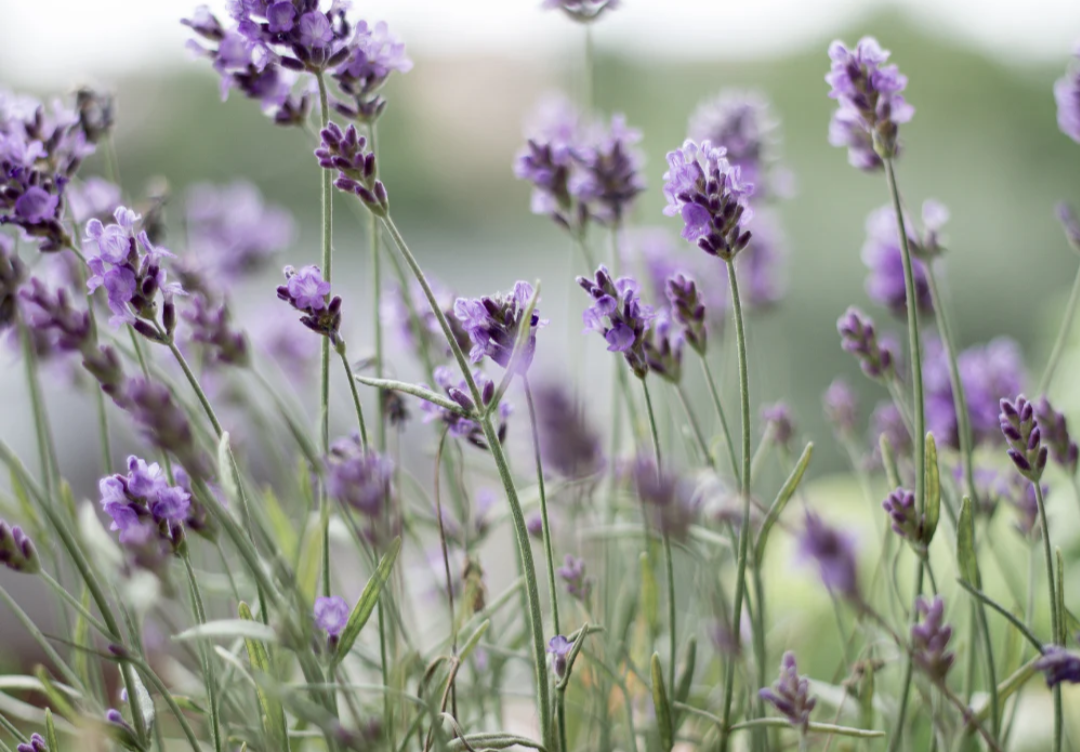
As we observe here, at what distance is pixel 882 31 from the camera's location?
17.7 feet

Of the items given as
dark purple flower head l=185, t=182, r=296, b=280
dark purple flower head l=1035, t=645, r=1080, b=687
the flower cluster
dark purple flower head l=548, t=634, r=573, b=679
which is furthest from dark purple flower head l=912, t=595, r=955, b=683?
dark purple flower head l=185, t=182, r=296, b=280

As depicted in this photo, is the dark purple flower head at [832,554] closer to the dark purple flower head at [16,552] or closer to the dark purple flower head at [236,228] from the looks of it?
the dark purple flower head at [16,552]

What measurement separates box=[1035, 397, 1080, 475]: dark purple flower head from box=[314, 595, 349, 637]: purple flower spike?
0.43m

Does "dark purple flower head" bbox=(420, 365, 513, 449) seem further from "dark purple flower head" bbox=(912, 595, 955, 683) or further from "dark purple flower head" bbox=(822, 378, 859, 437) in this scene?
"dark purple flower head" bbox=(822, 378, 859, 437)

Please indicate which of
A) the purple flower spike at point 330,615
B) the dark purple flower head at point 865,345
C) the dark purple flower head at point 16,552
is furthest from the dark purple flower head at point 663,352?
the dark purple flower head at point 16,552

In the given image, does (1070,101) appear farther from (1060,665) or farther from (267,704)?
(267,704)

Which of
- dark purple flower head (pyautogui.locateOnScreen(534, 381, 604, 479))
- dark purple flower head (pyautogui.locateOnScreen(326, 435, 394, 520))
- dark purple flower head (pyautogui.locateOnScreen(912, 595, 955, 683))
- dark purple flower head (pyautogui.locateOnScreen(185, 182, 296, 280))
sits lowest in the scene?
dark purple flower head (pyautogui.locateOnScreen(912, 595, 955, 683))

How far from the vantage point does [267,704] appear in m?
0.53

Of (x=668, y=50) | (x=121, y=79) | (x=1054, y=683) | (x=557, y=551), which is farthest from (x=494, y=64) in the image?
(x=1054, y=683)

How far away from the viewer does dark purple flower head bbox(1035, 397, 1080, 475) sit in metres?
0.59

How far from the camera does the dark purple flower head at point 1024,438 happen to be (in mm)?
510

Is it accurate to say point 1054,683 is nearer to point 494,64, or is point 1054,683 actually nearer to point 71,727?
point 71,727

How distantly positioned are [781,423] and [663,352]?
28 cm

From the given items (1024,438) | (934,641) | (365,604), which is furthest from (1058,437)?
(365,604)
